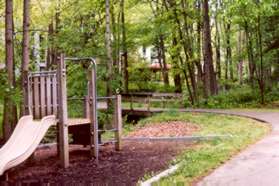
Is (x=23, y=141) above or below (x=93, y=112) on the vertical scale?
below

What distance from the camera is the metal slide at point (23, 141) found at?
710cm

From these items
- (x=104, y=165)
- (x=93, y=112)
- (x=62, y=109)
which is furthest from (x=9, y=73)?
(x=104, y=165)

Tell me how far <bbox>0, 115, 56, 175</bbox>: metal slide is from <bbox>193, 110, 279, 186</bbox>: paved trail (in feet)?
9.37

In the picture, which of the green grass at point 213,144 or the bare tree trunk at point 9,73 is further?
the bare tree trunk at point 9,73

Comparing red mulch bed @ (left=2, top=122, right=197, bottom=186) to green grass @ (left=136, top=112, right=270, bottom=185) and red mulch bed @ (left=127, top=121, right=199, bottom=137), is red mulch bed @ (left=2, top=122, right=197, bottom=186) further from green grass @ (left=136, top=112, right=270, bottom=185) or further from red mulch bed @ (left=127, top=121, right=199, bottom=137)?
red mulch bed @ (left=127, top=121, right=199, bottom=137)

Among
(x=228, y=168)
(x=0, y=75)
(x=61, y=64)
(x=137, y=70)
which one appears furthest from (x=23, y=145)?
(x=137, y=70)

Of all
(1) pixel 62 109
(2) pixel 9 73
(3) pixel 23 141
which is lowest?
(3) pixel 23 141

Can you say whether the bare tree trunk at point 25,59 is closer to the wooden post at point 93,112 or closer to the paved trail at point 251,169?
the wooden post at point 93,112

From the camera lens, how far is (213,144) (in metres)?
9.96

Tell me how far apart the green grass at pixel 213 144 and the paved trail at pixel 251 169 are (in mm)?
219

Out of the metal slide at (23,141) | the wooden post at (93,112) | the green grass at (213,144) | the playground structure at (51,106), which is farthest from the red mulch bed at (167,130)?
the metal slide at (23,141)

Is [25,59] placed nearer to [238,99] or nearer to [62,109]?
[62,109]

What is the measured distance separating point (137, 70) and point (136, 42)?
5.34 meters

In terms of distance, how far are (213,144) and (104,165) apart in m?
2.66
